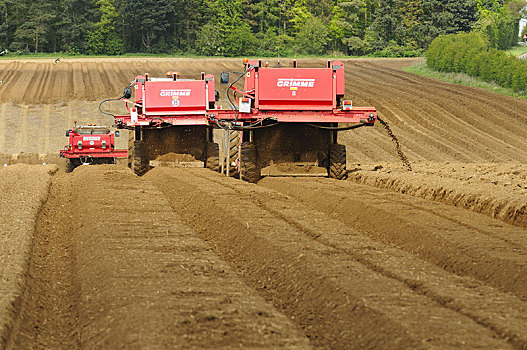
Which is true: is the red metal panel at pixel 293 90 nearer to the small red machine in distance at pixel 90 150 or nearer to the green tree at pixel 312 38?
the small red machine in distance at pixel 90 150

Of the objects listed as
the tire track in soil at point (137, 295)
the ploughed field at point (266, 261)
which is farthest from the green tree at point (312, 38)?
the tire track in soil at point (137, 295)

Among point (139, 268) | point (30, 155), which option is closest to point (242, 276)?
point (139, 268)

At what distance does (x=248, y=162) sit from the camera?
17.5 m

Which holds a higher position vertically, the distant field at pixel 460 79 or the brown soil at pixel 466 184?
the distant field at pixel 460 79

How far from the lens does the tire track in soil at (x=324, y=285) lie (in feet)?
19.8

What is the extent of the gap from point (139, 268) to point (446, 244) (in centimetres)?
376

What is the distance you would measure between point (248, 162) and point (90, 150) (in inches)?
457

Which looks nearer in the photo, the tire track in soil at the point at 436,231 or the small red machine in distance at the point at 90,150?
the tire track in soil at the point at 436,231

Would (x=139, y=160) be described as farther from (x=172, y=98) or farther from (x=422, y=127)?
(x=422, y=127)

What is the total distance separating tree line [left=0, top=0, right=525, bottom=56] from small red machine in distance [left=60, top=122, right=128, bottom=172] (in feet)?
158

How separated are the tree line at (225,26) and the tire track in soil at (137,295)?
65937 millimetres

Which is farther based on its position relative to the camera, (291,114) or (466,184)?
(291,114)

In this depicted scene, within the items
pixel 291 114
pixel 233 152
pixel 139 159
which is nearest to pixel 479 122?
pixel 233 152

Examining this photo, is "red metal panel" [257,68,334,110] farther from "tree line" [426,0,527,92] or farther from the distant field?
"tree line" [426,0,527,92]
